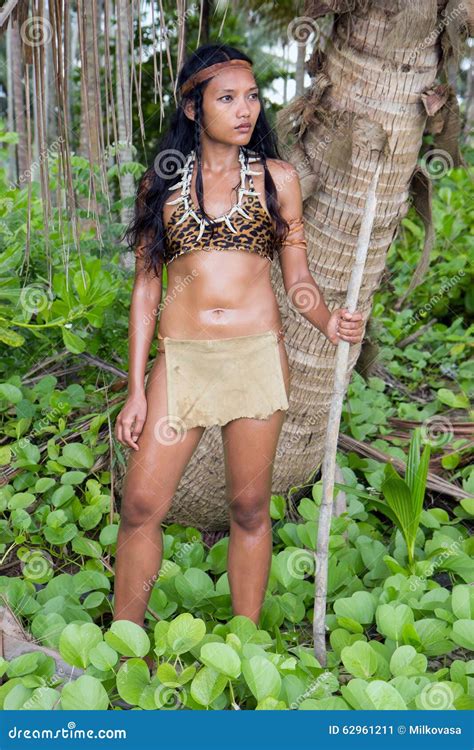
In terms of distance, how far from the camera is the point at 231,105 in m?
2.01

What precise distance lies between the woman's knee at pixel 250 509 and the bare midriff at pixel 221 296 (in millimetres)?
431

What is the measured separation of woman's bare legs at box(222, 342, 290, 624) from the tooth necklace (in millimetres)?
362

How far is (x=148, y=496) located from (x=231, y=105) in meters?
0.99

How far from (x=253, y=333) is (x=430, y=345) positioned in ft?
8.94

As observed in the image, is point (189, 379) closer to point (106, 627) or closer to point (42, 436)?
point (106, 627)

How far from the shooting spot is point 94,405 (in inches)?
129

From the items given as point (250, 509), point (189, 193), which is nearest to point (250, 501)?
point (250, 509)

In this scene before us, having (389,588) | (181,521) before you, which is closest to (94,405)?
(181,521)
